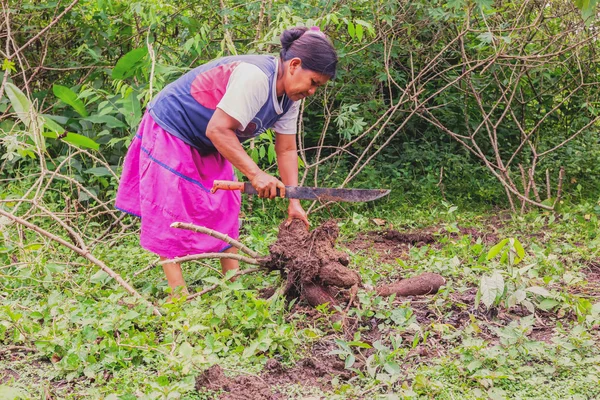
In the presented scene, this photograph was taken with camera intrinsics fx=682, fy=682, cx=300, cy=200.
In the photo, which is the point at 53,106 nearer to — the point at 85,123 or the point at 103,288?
the point at 85,123

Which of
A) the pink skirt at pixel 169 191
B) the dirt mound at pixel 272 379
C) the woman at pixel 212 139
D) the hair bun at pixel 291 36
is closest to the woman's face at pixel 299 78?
the woman at pixel 212 139

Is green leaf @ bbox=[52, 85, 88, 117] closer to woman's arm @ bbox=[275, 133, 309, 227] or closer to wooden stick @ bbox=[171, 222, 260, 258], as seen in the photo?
woman's arm @ bbox=[275, 133, 309, 227]

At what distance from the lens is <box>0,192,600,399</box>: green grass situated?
236cm

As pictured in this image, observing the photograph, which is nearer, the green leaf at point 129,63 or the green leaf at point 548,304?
the green leaf at point 548,304

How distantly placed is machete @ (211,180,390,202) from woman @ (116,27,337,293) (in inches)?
2.8

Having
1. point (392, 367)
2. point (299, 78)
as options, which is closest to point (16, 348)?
point (392, 367)

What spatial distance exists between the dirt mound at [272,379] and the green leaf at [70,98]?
10.8 feet

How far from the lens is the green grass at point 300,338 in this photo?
236 centimetres

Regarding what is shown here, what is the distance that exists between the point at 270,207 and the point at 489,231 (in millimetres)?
1668

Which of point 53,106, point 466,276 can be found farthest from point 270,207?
point 466,276

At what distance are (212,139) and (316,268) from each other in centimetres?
73

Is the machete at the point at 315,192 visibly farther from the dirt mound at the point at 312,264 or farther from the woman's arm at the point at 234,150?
the dirt mound at the point at 312,264

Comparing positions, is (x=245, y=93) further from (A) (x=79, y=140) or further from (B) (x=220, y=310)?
(A) (x=79, y=140)

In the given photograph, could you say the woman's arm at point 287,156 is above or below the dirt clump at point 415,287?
above
